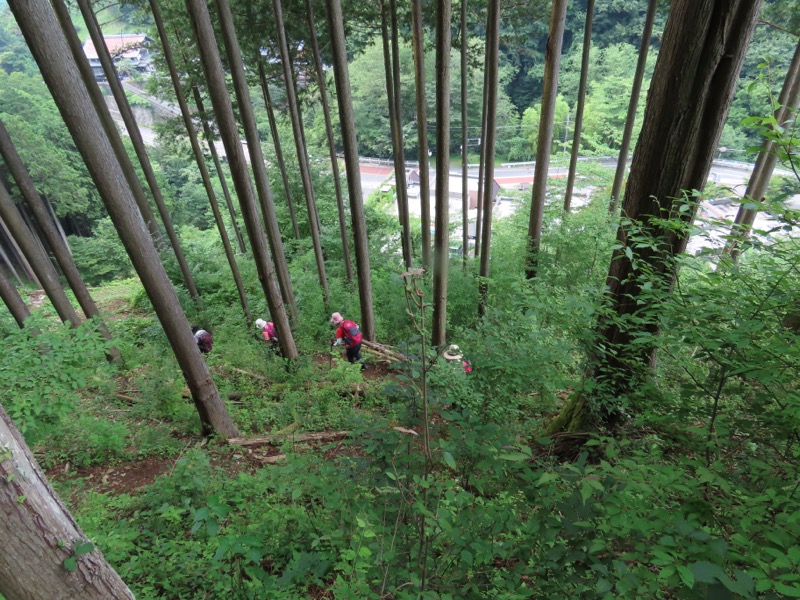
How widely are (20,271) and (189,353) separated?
28.5 m

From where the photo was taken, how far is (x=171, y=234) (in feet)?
37.8

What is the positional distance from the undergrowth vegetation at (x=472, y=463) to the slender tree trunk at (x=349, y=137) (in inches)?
74.9

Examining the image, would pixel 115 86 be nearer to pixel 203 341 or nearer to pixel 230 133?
pixel 230 133

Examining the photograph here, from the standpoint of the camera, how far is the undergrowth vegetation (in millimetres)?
1585

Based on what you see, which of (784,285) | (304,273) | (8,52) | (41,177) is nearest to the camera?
(784,285)

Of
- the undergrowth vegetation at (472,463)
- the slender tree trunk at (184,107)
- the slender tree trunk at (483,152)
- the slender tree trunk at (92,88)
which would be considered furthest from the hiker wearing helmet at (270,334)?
the slender tree trunk at (483,152)

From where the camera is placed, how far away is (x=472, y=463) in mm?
2273

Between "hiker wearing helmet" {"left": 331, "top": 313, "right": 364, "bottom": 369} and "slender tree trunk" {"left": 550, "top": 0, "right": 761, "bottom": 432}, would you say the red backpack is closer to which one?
"hiker wearing helmet" {"left": 331, "top": 313, "right": 364, "bottom": 369}

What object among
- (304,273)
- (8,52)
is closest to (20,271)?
(8,52)

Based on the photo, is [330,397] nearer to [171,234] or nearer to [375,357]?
[375,357]

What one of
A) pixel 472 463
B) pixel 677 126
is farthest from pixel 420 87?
pixel 472 463

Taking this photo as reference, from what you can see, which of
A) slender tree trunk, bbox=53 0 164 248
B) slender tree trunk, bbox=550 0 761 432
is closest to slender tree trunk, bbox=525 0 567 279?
slender tree trunk, bbox=550 0 761 432

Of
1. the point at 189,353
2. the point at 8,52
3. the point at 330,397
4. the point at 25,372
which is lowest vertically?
the point at 330,397

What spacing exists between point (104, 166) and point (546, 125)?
8178 millimetres
